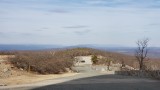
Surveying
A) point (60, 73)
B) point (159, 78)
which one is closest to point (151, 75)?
point (159, 78)

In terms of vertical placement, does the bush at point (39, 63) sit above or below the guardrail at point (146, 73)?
above

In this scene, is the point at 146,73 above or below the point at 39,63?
below

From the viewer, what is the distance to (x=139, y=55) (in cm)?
5991

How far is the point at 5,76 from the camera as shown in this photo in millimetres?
37250

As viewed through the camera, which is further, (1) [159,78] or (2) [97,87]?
(1) [159,78]

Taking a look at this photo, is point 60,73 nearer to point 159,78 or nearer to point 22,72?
point 22,72

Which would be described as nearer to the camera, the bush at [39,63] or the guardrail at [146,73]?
the guardrail at [146,73]

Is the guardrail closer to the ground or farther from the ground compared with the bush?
closer to the ground

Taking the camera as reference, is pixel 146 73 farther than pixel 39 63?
No

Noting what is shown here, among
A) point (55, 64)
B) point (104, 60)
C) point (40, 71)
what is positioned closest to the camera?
point (40, 71)

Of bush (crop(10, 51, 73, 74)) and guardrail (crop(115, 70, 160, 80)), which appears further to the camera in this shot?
bush (crop(10, 51, 73, 74))

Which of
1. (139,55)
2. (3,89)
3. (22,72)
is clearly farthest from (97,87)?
(139,55)

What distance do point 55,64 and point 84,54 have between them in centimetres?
2731

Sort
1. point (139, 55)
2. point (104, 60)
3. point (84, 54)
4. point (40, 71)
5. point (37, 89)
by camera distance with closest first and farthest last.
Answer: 1. point (37, 89)
2. point (40, 71)
3. point (139, 55)
4. point (104, 60)
5. point (84, 54)
